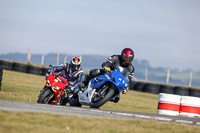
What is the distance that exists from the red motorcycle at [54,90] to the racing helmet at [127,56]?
1978mm

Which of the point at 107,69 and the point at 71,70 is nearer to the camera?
the point at 107,69

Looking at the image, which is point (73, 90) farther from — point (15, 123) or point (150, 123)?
point (15, 123)

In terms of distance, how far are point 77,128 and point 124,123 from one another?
1.46m

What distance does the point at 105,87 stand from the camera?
11789 mm

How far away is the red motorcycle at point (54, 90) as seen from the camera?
41.3ft

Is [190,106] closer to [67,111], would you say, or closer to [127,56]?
[127,56]

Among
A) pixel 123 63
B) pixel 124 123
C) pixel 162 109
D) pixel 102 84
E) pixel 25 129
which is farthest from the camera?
pixel 162 109

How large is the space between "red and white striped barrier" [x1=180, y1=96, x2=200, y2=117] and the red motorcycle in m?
3.97

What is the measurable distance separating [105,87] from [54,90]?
1.80 m

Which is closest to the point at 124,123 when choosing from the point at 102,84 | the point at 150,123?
the point at 150,123

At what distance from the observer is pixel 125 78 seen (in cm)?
1222

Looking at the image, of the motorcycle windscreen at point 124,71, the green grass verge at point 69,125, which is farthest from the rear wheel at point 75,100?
the green grass verge at point 69,125

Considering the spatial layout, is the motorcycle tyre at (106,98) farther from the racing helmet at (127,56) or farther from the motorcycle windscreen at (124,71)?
the racing helmet at (127,56)

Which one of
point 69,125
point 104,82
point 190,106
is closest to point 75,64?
point 104,82
